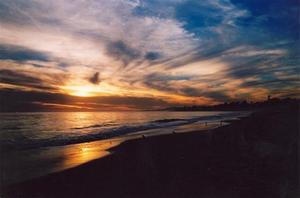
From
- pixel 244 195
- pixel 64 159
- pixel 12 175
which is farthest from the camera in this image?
pixel 64 159

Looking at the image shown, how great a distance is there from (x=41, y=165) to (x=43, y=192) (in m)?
2.75

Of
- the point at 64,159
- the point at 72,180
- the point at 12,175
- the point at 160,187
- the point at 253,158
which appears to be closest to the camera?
the point at 160,187

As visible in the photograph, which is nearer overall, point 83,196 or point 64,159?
point 83,196

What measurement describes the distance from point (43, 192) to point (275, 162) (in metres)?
6.67

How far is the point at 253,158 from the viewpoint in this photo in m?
8.76

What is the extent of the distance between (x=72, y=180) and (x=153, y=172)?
223 centimetres

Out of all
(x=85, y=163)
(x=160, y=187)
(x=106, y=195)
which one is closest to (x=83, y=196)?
(x=106, y=195)

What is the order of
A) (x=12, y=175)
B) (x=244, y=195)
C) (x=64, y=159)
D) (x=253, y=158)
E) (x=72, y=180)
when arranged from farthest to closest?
(x=64, y=159), (x=253, y=158), (x=12, y=175), (x=72, y=180), (x=244, y=195)

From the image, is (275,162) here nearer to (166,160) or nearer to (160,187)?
(166,160)

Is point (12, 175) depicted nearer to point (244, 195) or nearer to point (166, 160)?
point (166, 160)

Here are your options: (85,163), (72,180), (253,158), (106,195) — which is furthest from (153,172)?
(253,158)

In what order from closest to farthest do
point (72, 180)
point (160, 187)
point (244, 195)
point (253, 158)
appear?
point (244, 195) → point (160, 187) → point (72, 180) → point (253, 158)

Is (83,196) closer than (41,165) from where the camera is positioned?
Yes

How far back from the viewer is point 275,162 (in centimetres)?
823
